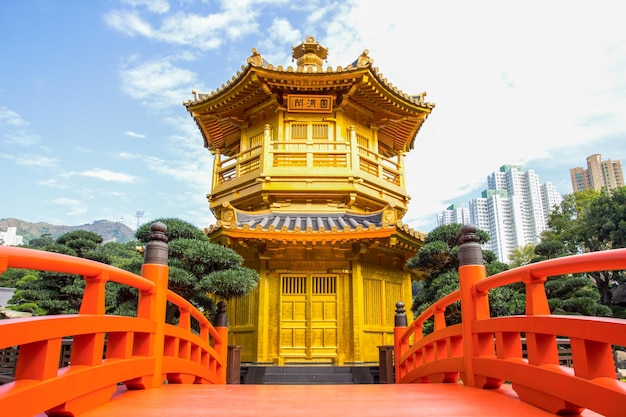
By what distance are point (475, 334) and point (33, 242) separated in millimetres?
67275

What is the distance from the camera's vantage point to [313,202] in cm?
1235

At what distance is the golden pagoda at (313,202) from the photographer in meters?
10.4

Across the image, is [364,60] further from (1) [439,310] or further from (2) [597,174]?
(2) [597,174]

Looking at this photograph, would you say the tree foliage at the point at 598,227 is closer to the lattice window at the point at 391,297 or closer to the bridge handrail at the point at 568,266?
the lattice window at the point at 391,297

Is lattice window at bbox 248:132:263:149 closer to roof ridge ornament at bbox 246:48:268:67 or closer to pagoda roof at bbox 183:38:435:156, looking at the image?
pagoda roof at bbox 183:38:435:156

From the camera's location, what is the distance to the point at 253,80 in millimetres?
12016

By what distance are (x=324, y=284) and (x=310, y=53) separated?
8.07 m

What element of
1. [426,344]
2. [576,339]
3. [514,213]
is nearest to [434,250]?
[426,344]

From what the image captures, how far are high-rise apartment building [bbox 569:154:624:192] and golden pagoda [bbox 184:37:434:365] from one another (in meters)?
43.5

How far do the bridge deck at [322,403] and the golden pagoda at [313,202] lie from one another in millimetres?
6158

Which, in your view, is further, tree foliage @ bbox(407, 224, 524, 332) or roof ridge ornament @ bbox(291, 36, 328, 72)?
roof ridge ornament @ bbox(291, 36, 328, 72)

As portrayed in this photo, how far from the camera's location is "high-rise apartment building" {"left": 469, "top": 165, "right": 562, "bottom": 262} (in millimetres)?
55500

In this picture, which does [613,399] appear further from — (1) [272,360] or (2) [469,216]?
(2) [469,216]

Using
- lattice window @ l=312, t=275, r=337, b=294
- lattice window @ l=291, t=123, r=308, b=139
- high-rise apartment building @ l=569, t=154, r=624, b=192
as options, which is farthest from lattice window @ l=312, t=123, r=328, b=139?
high-rise apartment building @ l=569, t=154, r=624, b=192
